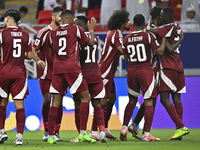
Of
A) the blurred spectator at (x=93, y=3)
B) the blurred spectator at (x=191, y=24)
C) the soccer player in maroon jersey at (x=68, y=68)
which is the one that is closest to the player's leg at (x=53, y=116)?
the soccer player in maroon jersey at (x=68, y=68)

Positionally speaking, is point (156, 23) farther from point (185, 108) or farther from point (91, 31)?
point (185, 108)

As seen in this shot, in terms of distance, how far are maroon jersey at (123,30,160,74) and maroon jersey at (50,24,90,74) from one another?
2.91ft

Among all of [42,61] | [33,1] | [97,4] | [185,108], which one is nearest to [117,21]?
[42,61]

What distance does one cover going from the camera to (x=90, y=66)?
6473mm

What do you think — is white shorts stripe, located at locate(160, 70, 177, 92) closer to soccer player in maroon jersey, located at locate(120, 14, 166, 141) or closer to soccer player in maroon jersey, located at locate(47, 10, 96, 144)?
soccer player in maroon jersey, located at locate(120, 14, 166, 141)

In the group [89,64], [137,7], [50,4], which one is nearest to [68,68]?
[89,64]

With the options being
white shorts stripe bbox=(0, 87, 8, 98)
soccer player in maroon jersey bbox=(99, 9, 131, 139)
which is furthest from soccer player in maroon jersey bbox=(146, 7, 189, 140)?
white shorts stripe bbox=(0, 87, 8, 98)

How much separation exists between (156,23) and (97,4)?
24.0 feet

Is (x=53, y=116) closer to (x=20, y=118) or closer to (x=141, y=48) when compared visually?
(x=20, y=118)

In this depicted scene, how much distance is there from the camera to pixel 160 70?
7094 millimetres

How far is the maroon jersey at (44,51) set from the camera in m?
6.78

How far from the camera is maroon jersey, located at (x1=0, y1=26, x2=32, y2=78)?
6.16 meters

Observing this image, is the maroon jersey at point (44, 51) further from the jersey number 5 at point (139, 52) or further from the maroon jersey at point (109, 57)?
the jersey number 5 at point (139, 52)

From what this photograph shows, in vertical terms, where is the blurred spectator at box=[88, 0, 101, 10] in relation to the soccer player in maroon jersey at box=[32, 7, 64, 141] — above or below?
above
